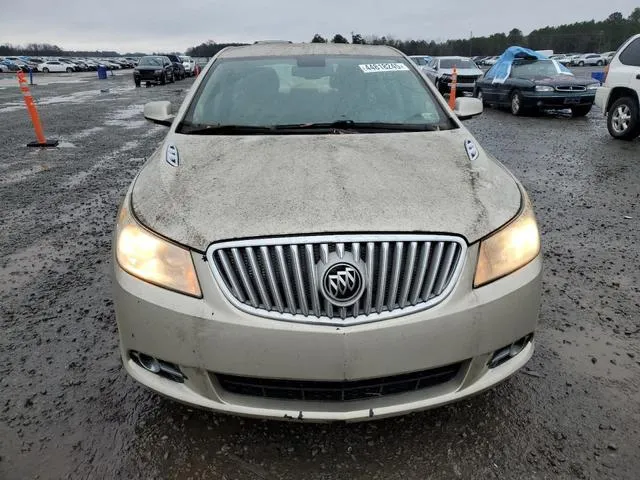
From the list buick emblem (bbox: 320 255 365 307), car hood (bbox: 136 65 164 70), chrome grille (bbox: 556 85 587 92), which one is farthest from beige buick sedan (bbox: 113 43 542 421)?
car hood (bbox: 136 65 164 70)

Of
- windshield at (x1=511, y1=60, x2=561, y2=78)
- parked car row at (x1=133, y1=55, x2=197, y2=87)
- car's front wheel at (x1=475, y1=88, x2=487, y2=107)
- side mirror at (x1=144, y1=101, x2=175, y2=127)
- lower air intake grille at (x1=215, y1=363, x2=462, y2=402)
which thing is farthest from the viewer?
parked car row at (x1=133, y1=55, x2=197, y2=87)

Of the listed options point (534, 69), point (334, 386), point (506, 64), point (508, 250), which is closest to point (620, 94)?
point (534, 69)

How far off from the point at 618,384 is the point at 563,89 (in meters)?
11.9

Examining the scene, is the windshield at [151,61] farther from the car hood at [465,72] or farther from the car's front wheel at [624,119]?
the car's front wheel at [624,119]

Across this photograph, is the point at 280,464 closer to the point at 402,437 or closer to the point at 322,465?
the point at 322,465

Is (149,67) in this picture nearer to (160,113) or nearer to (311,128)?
(160,113)

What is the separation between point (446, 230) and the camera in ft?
6.03

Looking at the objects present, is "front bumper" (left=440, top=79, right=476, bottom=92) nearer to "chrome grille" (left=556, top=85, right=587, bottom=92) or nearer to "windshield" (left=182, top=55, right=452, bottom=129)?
"chrome grille" (left=556, top=85, right=587, bottom=92)

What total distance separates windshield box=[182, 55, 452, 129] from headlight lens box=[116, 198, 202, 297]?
1182 mm

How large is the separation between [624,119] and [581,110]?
170 inches

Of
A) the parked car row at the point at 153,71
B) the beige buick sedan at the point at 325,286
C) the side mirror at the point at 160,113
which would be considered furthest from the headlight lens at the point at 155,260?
the parked car row at the point at 153,71

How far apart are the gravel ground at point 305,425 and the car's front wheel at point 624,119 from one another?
199 inches

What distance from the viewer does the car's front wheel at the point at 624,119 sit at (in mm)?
8664

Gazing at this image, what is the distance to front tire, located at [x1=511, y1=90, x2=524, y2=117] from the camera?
13.0 meters
